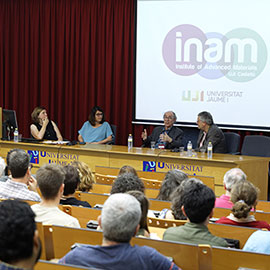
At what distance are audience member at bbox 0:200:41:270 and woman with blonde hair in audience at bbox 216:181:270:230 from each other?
75.5 inches

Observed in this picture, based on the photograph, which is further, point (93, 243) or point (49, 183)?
point (49, 183)

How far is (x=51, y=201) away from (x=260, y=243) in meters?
1.28

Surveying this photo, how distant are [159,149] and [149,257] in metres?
5.16

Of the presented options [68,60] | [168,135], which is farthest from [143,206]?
[68,60]

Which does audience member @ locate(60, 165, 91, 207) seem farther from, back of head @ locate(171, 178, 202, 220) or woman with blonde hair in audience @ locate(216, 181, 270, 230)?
woman with blonde hair in audience @ locate(216, 181, 270, 230)

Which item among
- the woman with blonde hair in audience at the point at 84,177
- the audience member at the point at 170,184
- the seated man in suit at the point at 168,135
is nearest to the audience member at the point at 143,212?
the audience member at the point at 170,184

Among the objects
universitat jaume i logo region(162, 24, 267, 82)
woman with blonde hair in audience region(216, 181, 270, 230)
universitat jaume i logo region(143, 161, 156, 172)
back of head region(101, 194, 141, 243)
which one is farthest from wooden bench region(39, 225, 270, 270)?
universitat jaume i logo region(162, 24, 267, 82)

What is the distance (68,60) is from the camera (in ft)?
32.5

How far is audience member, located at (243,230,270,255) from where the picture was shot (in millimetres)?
2758

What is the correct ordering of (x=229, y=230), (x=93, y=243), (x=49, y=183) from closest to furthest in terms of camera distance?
(x=93, y=243) → (x=229, y=230) → (x=49, y=183)

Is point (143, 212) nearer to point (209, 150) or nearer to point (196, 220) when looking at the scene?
point (196, 220)

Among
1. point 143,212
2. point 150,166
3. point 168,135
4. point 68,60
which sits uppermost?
point 68,60

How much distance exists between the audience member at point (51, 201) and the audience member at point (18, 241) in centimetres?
149

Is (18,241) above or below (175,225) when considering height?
above
